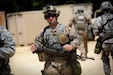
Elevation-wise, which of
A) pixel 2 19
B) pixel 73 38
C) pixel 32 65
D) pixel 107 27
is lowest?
pixel 32 65

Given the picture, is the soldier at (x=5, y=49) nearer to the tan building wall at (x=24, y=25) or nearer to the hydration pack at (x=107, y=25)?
the hydration pack at (x=107, y=25)

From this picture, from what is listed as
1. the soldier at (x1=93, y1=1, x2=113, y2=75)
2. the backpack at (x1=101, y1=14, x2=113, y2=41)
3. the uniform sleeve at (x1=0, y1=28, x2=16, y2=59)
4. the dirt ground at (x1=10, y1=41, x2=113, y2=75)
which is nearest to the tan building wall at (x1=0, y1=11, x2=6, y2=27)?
the dirt ground at (x1=10, y1=41, x2=113, y2=75)

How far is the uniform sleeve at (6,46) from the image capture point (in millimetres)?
6086

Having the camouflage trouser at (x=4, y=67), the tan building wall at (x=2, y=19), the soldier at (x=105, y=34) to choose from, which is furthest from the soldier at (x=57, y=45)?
the tan building wall at (x=2, y=19)

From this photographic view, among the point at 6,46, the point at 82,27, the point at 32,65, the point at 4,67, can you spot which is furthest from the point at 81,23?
the point at 6,46

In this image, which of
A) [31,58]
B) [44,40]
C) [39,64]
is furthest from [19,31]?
[44,40]

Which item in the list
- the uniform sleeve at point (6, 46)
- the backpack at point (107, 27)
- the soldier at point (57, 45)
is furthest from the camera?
the backpack at point (107, 27)

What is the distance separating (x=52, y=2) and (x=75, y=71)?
14654 mm

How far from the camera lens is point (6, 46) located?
6.14m

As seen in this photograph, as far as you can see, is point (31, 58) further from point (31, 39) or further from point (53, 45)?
point (53, 45)

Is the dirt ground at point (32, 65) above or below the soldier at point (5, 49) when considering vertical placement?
below

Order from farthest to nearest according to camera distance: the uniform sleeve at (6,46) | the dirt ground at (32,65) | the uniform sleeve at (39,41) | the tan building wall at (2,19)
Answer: the tan building wall at (2,19), the dirt ground at (32,65), the uniform sleeve at (39,41), the uniform sleeve at (6,46)

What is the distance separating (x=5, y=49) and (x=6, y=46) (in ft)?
0.22

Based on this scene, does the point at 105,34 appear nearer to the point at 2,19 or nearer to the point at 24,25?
the point at 24,25
